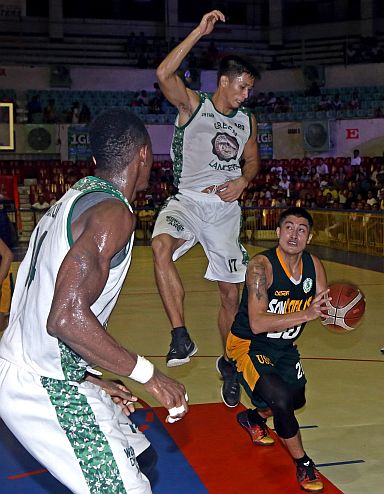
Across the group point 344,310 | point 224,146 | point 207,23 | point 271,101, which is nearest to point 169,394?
point 344,310

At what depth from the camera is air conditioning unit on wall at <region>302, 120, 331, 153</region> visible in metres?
26.2

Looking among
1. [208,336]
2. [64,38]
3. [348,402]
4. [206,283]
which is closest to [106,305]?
[348,402]

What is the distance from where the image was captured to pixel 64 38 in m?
30.4

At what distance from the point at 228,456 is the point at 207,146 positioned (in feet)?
7.55

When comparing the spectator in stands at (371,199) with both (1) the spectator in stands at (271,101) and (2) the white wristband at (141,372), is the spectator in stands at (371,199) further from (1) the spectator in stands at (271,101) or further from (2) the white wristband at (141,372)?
(2) the white wristband at (141,372)

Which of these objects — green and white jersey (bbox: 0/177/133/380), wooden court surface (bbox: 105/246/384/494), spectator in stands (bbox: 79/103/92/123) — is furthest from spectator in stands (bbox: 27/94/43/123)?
green and white jersey (bbox: 0/177/133/380)

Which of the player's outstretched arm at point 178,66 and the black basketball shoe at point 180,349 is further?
the black basketball shoe at point 180,349

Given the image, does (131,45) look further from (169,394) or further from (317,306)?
(169,394)

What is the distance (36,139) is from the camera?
87.8 feet

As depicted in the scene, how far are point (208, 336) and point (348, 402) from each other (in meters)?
2.74

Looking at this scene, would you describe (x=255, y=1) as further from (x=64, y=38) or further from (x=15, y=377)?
(x=15, y=377)

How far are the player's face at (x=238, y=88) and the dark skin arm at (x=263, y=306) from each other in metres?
1.53

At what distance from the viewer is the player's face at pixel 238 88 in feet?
18.4

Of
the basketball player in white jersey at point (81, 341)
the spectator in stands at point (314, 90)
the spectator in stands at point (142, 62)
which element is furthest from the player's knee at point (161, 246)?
the spectator in stands at point (142, 62)
